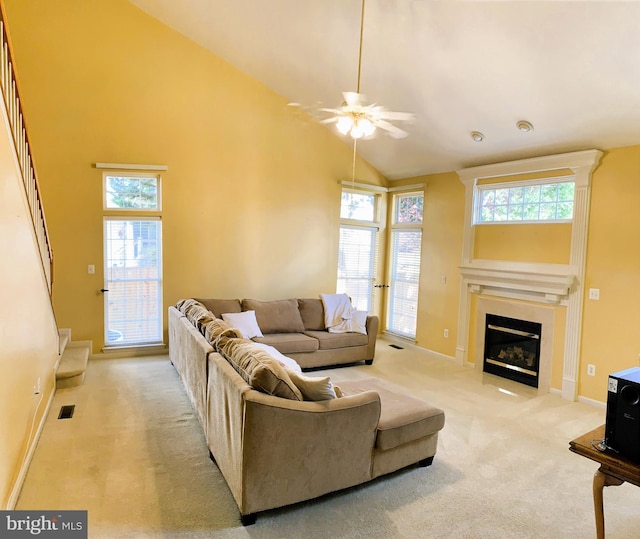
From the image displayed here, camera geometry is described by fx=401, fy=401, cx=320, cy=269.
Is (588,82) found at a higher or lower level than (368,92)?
lower

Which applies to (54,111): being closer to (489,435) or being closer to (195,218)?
(195,218)

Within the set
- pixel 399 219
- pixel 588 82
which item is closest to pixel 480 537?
pixel 588 82

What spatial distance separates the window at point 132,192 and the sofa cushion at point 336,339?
2691 millimetres

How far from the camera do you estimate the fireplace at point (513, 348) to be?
188 inches

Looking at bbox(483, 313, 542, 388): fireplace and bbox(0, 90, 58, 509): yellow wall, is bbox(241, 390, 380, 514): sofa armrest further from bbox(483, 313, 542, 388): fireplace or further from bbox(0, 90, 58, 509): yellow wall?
bbox(483, 313, 542, 388): fireplace

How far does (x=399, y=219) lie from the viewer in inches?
268

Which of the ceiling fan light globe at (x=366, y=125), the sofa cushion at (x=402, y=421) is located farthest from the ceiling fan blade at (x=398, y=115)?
the sofa cushion at (x=402, y=421)

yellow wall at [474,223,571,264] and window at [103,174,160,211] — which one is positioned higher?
window at [103,174,160,211]

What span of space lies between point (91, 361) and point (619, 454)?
5.32 metres

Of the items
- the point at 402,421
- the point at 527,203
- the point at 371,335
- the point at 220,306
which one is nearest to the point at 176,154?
the point at 220,306

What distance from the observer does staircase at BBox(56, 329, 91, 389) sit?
4113 millimetres

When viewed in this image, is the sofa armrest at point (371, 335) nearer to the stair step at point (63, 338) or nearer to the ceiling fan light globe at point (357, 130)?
the ceiling fan light globe at point (357, 130)

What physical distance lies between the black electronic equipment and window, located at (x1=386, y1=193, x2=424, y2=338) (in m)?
4.62

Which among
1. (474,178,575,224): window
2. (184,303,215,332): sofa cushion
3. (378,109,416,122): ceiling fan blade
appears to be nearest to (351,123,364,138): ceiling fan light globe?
(378,109,416,122): ceiling fan blade
